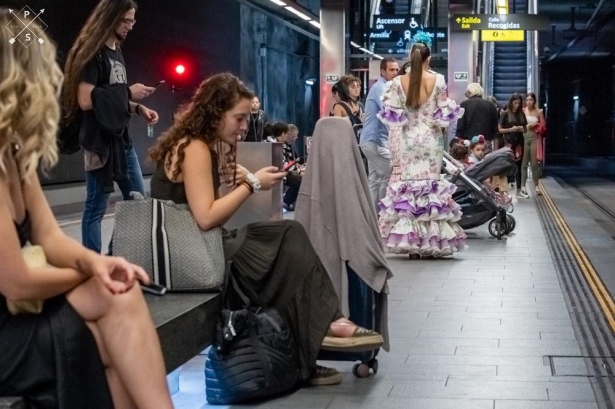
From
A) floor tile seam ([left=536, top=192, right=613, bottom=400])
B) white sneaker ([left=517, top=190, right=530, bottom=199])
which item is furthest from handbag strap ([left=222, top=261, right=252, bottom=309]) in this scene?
white sneaker ([left=517, top=190, right=530, bottom=199])

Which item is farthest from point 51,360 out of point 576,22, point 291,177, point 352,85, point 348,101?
point 576,22

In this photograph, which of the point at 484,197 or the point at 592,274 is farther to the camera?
the point at 484,197

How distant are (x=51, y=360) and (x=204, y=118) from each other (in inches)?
76.3

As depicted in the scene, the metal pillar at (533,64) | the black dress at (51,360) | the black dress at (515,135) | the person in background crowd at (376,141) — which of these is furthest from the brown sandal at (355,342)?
the metal pillar at (533,64)

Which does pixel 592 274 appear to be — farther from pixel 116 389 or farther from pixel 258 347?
pixel 116 389

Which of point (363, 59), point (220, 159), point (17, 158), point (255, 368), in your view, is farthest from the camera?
point (363, 59)

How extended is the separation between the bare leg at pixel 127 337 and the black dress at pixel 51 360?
41 mm

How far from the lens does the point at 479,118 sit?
14.3 metres

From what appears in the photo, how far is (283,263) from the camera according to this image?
4172 millimetres

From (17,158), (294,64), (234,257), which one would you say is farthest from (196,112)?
(294,64)

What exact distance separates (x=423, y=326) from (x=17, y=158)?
362 centimetres

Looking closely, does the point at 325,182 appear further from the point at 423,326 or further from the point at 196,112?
the point at 423,326

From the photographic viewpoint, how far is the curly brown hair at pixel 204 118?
4199mm

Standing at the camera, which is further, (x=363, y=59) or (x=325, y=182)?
(x=363, y=59)
